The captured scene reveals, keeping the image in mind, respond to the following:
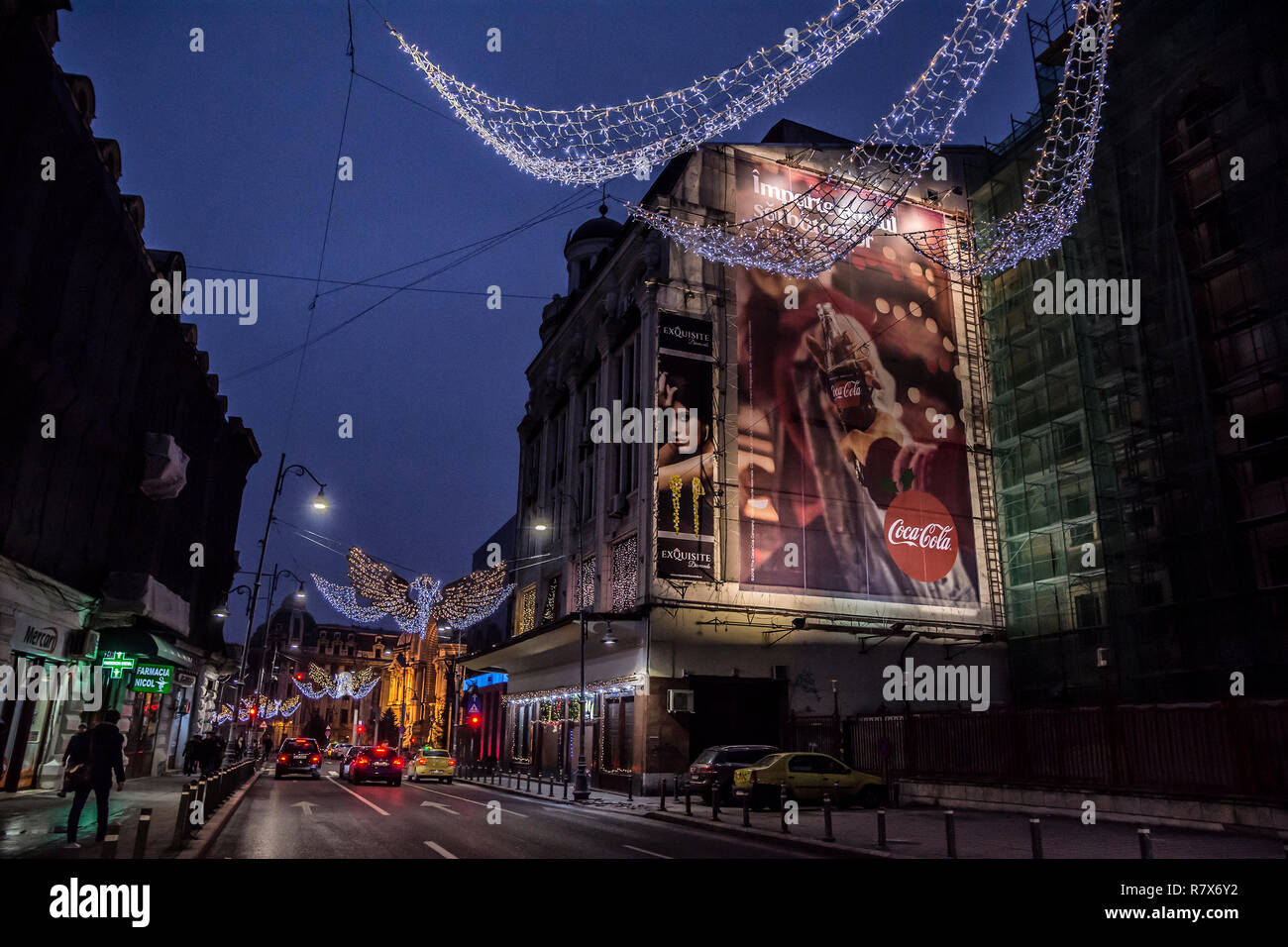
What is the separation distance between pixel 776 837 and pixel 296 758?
26.6m

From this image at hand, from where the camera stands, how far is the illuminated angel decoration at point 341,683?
8235 cm

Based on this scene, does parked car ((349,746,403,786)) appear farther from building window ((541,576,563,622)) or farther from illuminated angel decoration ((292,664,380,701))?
illuminated angel decoration ((292,664,380,701))

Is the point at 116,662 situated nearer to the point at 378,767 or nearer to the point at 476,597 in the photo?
the point at 378,767

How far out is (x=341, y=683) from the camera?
90125 mm

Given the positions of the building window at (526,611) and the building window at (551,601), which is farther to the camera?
the building window at (526,611)

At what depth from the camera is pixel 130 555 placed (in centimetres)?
2658

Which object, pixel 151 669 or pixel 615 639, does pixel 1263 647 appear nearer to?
pixel 615 639

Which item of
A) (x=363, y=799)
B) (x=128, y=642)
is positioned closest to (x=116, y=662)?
(x=128, y=642)

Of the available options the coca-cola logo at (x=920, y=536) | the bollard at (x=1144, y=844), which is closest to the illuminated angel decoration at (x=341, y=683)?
the coca-cola logo at (x=920, y=536)

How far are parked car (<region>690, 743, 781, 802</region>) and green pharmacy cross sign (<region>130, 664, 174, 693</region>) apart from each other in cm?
1685

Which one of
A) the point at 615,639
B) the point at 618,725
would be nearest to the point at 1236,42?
the point at 615,639

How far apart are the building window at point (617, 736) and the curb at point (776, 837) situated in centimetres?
919

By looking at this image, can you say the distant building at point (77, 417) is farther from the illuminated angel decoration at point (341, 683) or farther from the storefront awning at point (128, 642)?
the illuminated angel decoration at point (341, 683)

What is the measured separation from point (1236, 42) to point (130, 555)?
134ft
